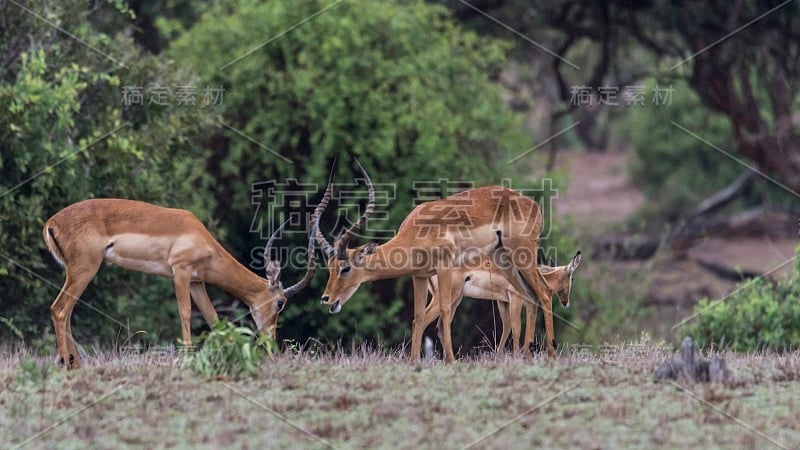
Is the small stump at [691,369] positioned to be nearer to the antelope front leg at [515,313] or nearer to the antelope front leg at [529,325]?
the antelope front leg at [529,325]

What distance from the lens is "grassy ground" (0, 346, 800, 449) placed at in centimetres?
688

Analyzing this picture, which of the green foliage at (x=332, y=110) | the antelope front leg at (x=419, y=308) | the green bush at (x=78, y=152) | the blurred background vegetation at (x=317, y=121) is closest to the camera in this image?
the antelope front leg at (x=419, y=308)

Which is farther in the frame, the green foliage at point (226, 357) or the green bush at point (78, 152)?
the green bush at point (78, 152)

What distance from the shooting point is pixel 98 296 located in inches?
538

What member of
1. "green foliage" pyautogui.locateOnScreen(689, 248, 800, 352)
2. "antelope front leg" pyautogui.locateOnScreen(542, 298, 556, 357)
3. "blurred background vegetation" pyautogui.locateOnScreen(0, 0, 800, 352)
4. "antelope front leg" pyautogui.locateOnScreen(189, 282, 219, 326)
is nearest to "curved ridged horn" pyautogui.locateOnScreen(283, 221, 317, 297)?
"antelope front leg" pyautogui.locateOnScreen(189, 282, 219, 326)

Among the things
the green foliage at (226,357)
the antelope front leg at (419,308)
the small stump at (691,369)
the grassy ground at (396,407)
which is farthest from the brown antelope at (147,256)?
the small stump at (691,369)

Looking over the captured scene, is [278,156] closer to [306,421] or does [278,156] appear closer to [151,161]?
[151,161]

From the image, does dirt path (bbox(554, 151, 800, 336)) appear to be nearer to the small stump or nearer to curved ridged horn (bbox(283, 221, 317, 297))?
curved ridged horn (bbox(283, 221, 317, 297))

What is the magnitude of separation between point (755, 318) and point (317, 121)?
6187 millimetres

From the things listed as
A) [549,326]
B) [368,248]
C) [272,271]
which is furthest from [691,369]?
[272,271]

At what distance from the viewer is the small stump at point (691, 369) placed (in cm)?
834

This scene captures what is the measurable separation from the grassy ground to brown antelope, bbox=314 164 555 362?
0.95 m

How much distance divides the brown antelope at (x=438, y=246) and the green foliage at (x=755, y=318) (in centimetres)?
385

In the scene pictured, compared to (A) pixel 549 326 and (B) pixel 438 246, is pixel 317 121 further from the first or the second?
(A) pixel 549 326
